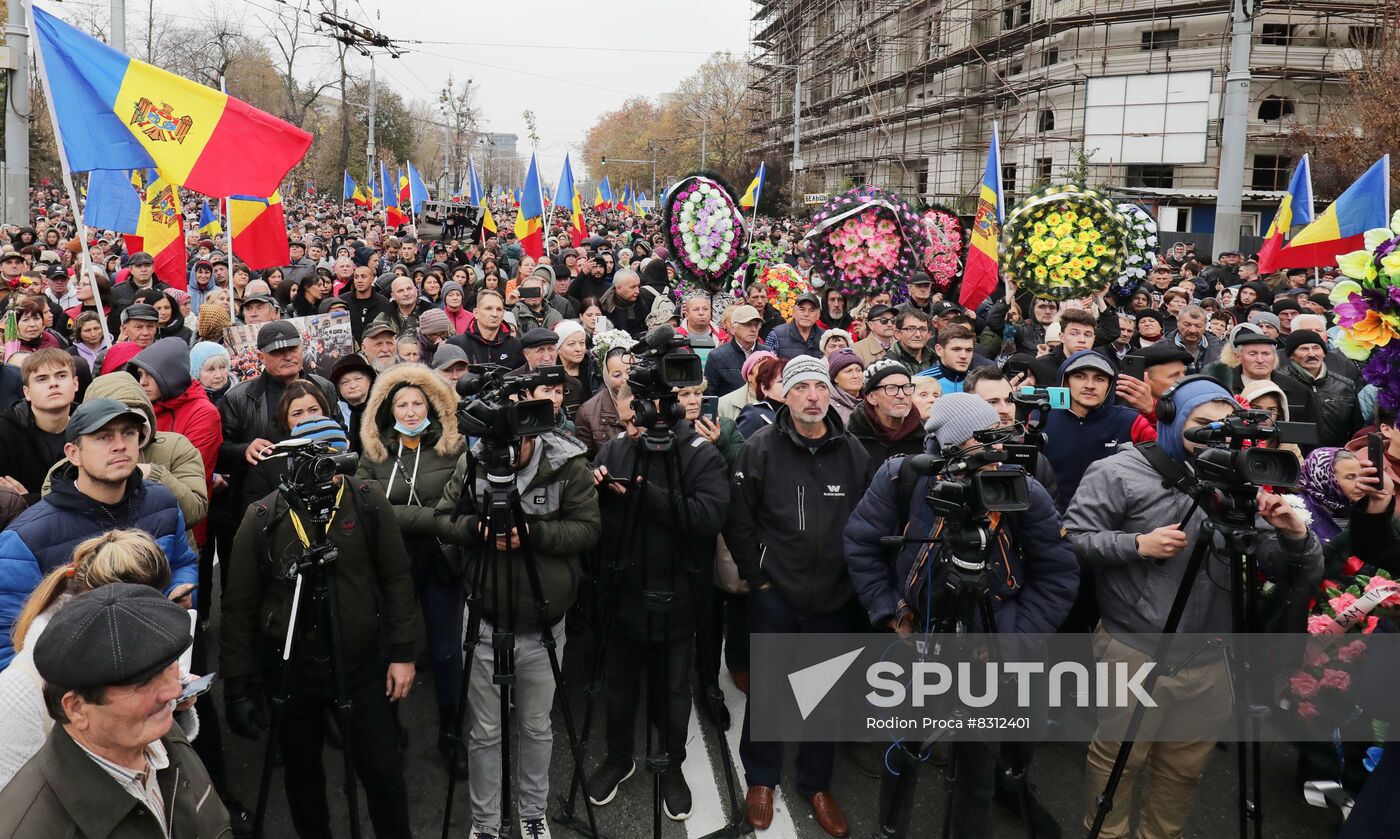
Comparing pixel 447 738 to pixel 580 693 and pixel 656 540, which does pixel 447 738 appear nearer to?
pixel 580 693

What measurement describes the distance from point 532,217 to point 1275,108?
30188mm

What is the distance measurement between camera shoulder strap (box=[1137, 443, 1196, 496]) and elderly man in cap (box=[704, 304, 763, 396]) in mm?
3517

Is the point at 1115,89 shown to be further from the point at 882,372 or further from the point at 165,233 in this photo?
the point at 882,372

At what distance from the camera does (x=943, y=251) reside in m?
10.3

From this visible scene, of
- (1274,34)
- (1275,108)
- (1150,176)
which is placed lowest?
(1150,176)

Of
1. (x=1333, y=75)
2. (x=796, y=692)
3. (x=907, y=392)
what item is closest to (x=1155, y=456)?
(x=907, y=392)

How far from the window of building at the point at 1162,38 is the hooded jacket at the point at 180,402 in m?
34.5

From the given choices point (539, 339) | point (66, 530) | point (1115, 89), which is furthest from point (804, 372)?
point (1115, 89)

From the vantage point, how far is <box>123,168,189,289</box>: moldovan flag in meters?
7.97

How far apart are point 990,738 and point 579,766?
1.56m

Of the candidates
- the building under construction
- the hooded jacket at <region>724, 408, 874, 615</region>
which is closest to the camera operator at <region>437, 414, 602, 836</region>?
the hooded jacket at <region>724, 408, 874, 615</region>

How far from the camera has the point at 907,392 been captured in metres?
4.44

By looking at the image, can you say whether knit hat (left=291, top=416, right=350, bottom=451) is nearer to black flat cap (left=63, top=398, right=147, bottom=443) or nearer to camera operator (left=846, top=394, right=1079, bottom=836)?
black flat cap (left=63, top=398, right=147, bottom=443)

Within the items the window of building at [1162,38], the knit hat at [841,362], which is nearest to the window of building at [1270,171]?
the window of building at [1162,38]
